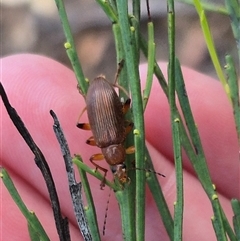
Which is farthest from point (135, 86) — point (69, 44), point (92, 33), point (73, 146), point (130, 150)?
point (92, 33)

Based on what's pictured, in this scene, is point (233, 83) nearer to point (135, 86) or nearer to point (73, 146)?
point (135, 86)

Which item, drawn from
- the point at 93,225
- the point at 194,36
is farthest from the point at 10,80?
the point at 194,36

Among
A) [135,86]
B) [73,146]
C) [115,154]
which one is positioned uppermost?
[73,146]

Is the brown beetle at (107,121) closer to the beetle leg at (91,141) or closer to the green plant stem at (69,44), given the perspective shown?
the beetle leg at (91,141)

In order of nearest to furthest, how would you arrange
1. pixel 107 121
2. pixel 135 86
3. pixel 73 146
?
1. pixel 135 86
2. pixel 107 121
3. pixel 73 146

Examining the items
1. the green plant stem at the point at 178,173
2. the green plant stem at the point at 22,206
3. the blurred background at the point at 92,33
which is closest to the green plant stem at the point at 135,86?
the green plant stem at the point at 178,173

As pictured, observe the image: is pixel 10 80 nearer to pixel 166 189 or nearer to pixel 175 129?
pixel 166 189

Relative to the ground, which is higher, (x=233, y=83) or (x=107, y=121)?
(x=107, y=121)
